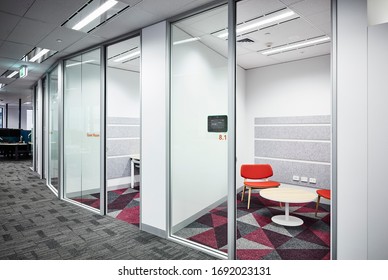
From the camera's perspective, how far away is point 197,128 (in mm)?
2467

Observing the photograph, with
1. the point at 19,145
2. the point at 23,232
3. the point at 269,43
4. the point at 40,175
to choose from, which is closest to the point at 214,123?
the point at 269,43

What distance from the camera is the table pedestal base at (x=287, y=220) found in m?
2.91

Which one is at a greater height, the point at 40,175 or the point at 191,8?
the point at 191,8

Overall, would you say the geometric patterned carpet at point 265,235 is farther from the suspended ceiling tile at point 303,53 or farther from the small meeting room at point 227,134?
the suspended ceiling tile at point 303,53

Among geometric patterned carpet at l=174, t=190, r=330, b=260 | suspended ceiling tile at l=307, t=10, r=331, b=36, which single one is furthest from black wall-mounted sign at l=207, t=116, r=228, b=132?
suspended ceiling tile at l=307, t=10, r=331, b=36

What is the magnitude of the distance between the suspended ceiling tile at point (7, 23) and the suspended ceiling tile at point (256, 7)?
2277 millimetres

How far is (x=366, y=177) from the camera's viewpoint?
1.48m

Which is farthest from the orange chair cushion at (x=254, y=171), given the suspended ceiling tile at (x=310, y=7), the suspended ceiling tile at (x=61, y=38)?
the suspended ceiling tile at (x=61, y=38)

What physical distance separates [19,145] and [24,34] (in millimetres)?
7862

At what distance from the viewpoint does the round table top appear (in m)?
2.86

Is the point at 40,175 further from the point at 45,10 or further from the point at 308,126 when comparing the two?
the point at 308,126

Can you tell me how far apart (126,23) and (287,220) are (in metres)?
2.91

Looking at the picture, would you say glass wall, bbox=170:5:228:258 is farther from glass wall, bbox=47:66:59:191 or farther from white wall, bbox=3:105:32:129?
white wall, bbox=3:105:32:129

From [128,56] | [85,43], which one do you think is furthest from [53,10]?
[128,56]
